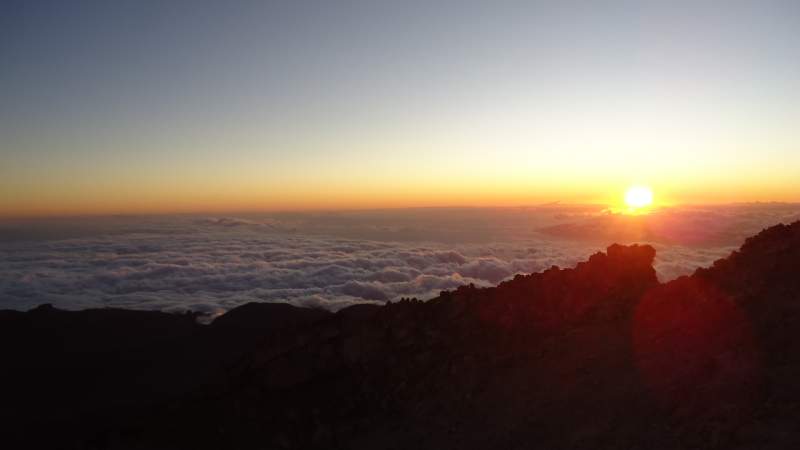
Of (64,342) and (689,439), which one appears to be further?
(64,342)

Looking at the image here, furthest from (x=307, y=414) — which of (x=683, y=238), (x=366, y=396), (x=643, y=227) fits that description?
(x=643, y=227)

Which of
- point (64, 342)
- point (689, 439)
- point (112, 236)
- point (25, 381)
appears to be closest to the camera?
point (689, 439)

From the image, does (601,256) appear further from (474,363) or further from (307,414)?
(307,414)

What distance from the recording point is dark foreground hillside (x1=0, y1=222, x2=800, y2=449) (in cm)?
801

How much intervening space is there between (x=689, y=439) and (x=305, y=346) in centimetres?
1037

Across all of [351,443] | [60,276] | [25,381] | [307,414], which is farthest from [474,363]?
[60,276]

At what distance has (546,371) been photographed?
1084cm

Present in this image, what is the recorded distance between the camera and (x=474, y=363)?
1180cm

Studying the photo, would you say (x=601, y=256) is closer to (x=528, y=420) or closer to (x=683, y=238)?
(x=528, y=420)

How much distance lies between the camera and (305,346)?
1474 centimetres

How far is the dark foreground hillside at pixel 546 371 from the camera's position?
8.01 m

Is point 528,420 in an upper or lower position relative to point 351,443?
upper

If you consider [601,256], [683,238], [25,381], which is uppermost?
[601,256]

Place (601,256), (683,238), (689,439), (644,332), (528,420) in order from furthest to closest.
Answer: (683,238)
(601,256)
(644,332)
(528,420)
(689,439)
